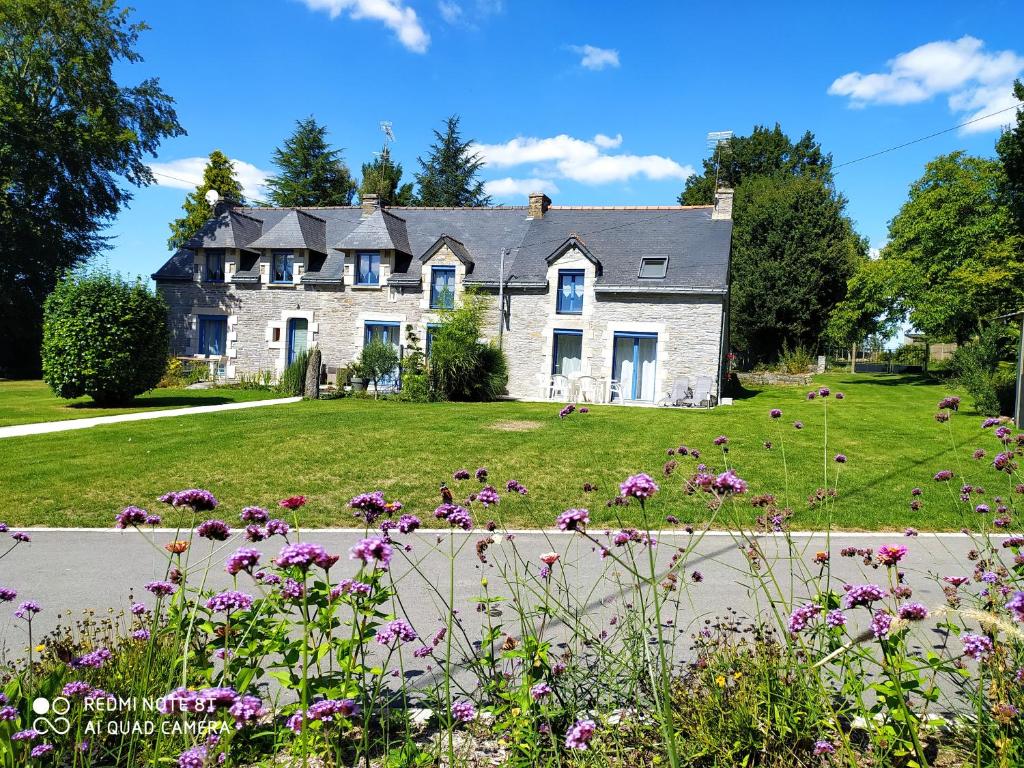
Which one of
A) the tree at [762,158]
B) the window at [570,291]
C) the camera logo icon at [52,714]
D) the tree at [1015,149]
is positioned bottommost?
the camera logo icon at [52,714]

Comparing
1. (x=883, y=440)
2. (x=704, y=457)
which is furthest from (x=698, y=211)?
(x=704, y=457)

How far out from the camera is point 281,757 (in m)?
2.79

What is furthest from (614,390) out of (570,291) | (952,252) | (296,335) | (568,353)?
(952,252)

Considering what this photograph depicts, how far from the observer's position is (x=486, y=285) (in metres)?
21.9

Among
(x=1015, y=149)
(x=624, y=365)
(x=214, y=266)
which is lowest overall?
(x=624, y=365)

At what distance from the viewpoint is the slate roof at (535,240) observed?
68.4 ft

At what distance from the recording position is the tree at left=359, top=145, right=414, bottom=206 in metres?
41.0

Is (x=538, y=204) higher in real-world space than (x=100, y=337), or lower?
higher

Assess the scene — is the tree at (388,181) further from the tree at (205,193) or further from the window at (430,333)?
the window at (430,333)

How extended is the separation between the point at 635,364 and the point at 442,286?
264 inches

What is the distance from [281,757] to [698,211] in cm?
A: 2259

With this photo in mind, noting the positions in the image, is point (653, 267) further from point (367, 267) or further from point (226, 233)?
point (226, 233)

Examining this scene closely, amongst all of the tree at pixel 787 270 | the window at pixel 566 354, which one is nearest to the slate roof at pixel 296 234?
the window at pixel 566 354

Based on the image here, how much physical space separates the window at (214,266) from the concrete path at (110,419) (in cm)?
939
